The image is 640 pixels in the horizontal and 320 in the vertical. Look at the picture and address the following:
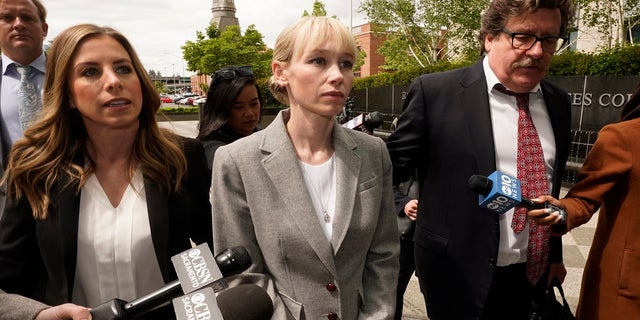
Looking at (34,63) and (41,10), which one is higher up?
(41,10)

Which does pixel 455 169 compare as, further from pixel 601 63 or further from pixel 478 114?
pixel 601 63

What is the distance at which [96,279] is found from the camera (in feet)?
5.46

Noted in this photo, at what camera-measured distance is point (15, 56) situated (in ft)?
9.97

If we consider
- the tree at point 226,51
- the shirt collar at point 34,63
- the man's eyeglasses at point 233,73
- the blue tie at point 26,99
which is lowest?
the blue tie at point 26,99

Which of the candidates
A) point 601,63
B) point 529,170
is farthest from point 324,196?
point 601,63

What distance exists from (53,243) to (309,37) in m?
1.25

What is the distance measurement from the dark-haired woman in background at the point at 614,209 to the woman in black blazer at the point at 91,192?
163 cm

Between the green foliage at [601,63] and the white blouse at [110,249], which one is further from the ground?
the green foliage at [601,63]

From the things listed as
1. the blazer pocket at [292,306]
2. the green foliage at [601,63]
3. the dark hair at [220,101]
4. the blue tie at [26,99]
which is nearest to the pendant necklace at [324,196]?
the blazer pocket at [292,306]

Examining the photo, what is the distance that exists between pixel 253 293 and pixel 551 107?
1.81 metres

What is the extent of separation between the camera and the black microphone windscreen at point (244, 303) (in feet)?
3.92

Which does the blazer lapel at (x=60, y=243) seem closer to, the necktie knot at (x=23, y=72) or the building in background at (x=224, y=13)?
the necktie knot at (x=23, y=72)

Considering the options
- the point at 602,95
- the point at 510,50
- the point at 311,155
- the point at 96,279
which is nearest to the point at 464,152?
the point at 510,50

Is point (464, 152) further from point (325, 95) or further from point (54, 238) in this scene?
point (54, 238)
